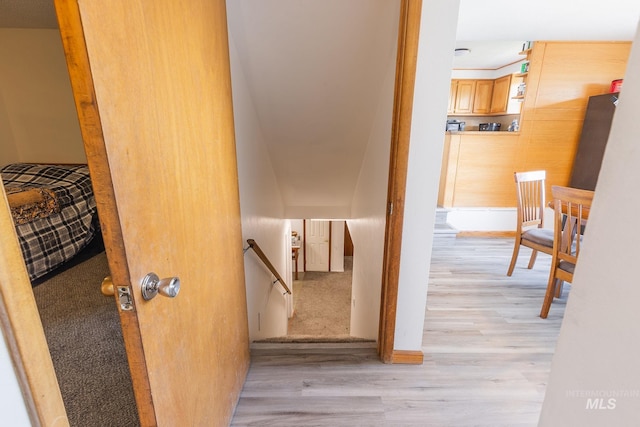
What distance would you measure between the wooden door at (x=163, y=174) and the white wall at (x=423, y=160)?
876 millimetres

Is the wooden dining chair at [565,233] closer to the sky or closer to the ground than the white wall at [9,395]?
Result: closer to the ground

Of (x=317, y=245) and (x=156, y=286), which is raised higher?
(x=156, y=286)

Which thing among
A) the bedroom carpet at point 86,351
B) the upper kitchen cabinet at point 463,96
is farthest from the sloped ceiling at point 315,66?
the upper kitchen cabinet at point 463,96

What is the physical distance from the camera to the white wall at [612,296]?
43cm

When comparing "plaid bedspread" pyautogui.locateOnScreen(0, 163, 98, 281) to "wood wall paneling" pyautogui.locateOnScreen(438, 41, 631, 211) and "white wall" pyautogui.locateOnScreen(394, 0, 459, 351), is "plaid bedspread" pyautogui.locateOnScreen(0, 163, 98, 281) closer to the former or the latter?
"white wall" pyautogui.locateOnScreen(394, 0, 459, 351)

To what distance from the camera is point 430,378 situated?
59.7 inches

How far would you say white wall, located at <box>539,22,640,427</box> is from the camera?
1.41ft

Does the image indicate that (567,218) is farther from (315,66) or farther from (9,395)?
(9,395)

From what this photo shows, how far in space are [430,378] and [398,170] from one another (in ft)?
3.82

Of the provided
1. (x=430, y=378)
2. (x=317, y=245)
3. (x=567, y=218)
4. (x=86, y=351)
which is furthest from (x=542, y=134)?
(x=86, y=351)

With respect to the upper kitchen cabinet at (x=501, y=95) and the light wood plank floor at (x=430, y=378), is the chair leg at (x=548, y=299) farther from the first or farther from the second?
the upper kitchen cabinet at (x=501, y=95)

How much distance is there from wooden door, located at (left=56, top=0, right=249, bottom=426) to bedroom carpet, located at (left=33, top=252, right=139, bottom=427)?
47cm

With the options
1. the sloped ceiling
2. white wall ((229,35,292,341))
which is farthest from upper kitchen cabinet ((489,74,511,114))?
white wall ((229,35,292,341))

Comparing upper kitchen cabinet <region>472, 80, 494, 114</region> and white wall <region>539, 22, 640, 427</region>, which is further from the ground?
upper kitchen cabinet <region>472, 80, 494, 114</region>
